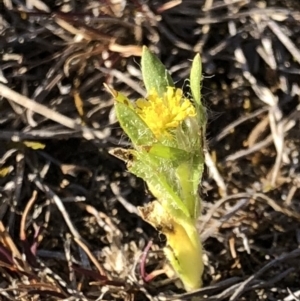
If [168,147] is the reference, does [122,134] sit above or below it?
below

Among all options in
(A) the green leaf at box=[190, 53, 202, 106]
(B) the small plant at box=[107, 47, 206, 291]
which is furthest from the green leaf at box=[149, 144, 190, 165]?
(A) the green leaf at box=[190, 53, 202, 106]

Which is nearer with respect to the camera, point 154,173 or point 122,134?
point 154,173

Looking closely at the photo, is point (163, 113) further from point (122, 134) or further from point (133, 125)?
point (122, 134)

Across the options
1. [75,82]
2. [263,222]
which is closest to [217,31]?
[75,82]

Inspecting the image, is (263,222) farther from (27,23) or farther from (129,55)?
(27,23)

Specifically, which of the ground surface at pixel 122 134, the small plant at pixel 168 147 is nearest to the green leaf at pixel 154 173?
the small plant at pixel 168 147

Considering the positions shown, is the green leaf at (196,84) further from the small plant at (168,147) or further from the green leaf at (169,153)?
the green leaf at (169,153)

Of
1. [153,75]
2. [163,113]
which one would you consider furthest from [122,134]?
[163,113]

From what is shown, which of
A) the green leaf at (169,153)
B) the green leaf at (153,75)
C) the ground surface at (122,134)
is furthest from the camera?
the ground surface at (122,134)
